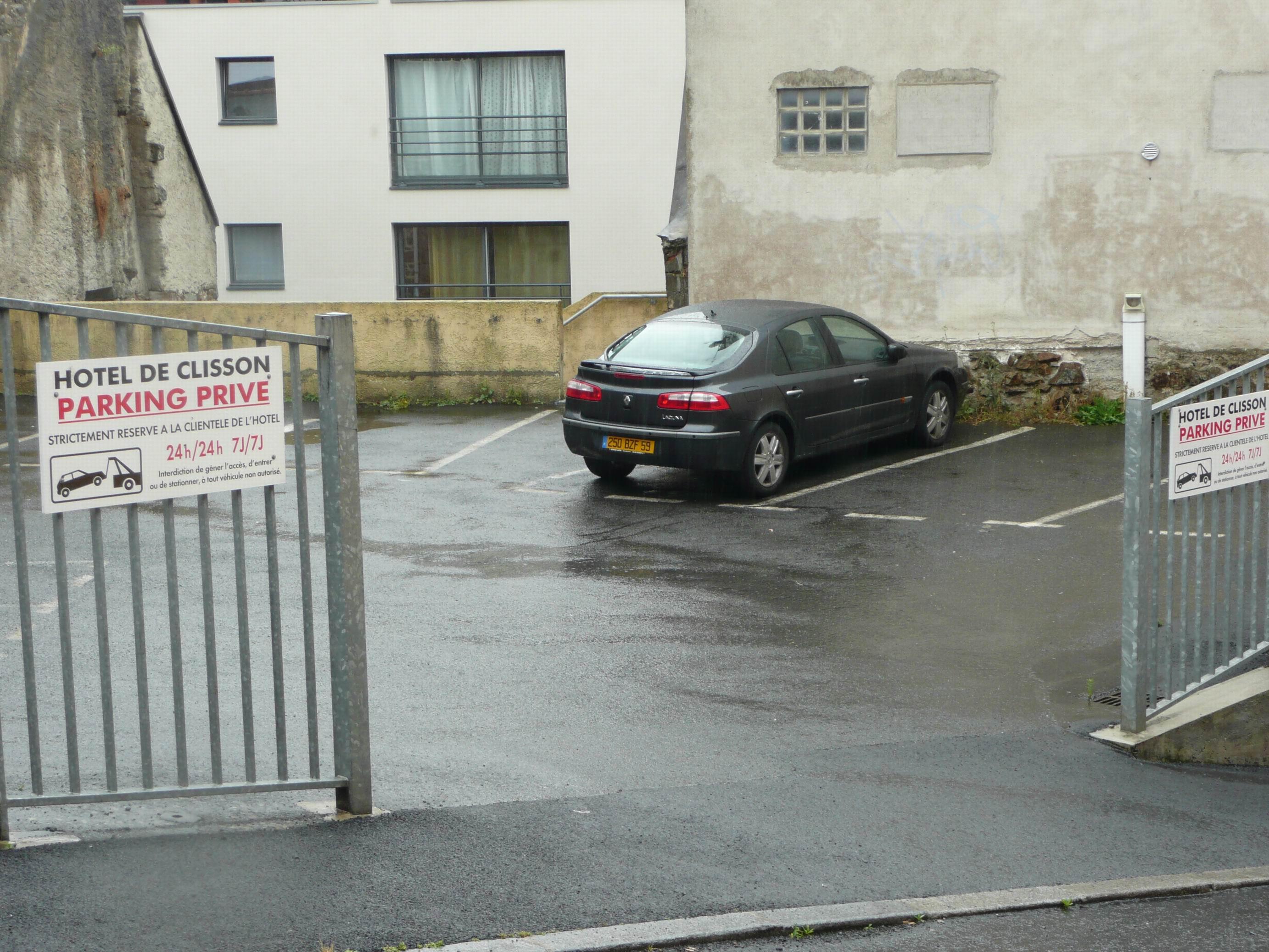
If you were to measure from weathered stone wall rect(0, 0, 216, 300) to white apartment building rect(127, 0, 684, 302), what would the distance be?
610cm

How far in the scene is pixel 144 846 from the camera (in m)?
4.96

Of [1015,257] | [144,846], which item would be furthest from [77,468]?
[1015,257]

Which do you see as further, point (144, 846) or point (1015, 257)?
point (1015, 257)

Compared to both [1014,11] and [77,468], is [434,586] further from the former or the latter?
[1014,11]

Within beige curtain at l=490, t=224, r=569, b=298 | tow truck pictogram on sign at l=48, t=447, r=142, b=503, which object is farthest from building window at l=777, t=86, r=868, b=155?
beige curtain at l=490, t=224, r=569, b=298

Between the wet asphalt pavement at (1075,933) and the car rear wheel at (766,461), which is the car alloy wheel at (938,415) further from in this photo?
the wet asphalt pavement at (1075,933)

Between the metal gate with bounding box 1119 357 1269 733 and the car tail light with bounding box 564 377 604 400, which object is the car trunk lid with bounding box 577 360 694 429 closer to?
the car tail light with bounding box 564 377 604 400

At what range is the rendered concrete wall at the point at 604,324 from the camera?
67.4 ft

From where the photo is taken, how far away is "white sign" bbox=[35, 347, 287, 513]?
4535 millimetres

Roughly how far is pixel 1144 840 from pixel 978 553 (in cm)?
548

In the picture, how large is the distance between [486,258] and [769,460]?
2075 centimetres

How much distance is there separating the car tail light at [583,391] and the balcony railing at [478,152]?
62.7ft

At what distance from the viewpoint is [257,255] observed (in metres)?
33.1

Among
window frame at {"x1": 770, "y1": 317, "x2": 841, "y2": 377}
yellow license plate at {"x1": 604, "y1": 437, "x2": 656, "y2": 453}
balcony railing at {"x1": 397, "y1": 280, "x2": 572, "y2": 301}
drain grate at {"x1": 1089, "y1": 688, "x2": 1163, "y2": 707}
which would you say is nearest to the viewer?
drain grate at {"x1": 1089, "y1": 688, "x2": 1163, "y2": 707}
